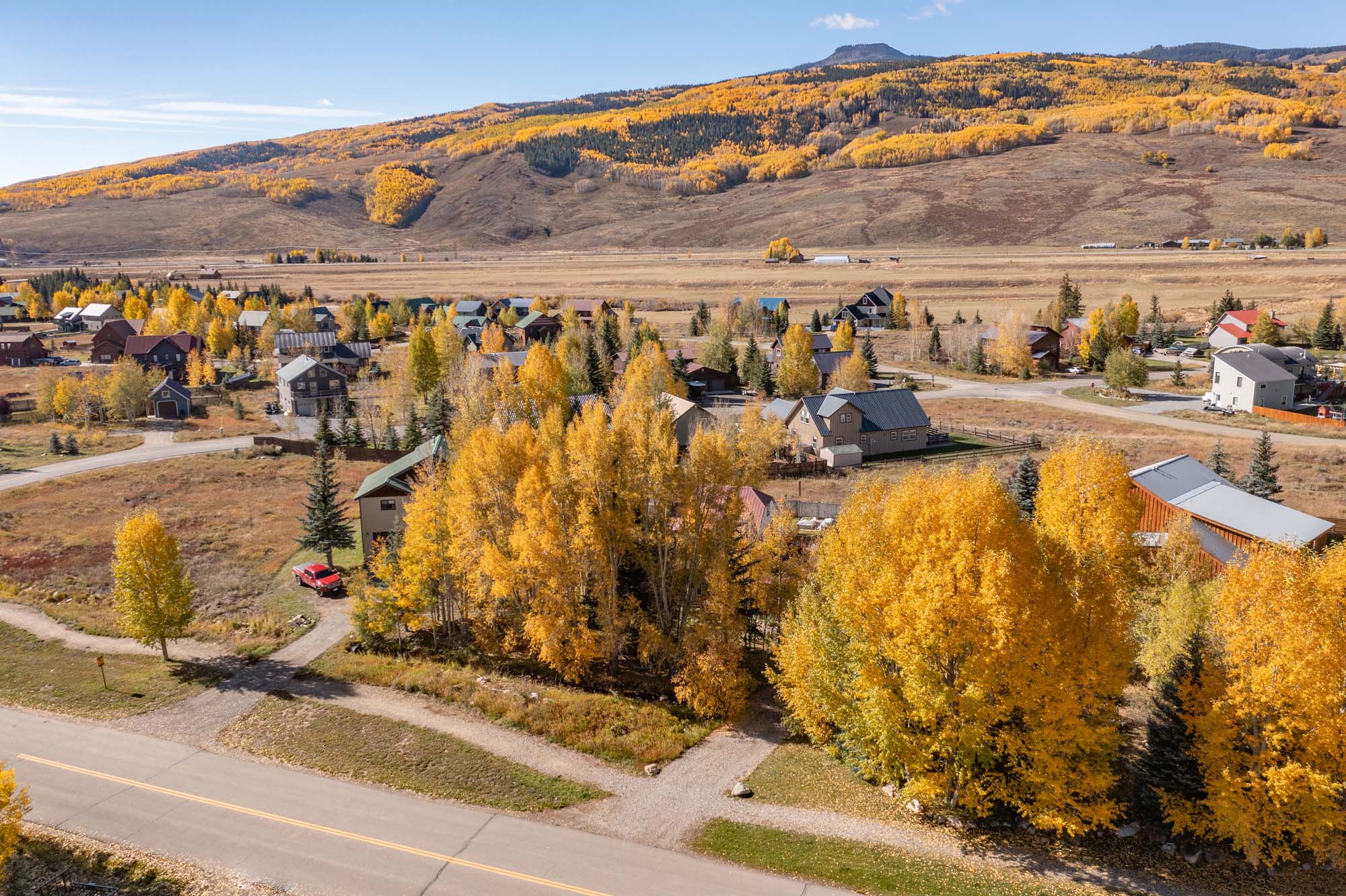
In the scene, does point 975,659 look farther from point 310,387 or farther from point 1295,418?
point 310,387

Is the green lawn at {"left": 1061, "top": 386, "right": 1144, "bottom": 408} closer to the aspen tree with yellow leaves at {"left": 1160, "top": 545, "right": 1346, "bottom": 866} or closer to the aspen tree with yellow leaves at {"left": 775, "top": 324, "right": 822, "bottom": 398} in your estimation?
the aspen tree with yellow leaves at {"left": 775, "top": 324, "right": 822, "bottom": 398}

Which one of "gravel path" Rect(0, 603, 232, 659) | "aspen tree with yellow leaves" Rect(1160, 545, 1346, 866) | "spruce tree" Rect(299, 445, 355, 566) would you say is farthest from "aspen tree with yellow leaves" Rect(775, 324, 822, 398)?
"aspen tree with yellow leaves" Rect(1160, 545, 1346, 866)

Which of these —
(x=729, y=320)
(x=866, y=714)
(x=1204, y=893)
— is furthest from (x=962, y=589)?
(x=729, y=320)

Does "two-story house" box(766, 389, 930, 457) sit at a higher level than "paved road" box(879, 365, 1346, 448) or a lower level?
higher

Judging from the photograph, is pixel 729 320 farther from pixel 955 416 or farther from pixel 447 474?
pixel 447 474

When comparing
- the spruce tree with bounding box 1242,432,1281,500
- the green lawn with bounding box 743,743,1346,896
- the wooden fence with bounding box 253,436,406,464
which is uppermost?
the spruce tree with bounding box 1242,432,1281,500

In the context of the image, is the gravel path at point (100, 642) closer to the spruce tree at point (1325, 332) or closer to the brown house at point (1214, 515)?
the brown house at point (1214, 515)
